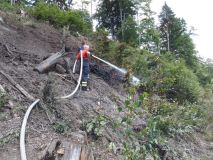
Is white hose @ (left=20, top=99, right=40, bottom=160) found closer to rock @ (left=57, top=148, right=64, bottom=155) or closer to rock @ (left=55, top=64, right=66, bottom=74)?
rock @ (left=57, top=148, right=64, bottom=155)

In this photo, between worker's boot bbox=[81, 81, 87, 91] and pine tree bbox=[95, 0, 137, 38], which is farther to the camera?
pine tree bbox=[95, 0, 137, 38]

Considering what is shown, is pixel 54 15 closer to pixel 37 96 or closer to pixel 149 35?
pixel 37 96

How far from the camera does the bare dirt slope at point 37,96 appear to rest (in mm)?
6637

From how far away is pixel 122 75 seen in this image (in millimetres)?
13883

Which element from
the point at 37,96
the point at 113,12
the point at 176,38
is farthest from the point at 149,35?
the point at 37,96

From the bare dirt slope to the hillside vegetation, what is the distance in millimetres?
220

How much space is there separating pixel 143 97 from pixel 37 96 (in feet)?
10.3

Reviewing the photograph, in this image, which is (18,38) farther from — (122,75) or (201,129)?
(201,129)

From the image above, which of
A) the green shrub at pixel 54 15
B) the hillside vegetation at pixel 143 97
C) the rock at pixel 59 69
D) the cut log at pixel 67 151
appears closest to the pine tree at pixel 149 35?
the hillside vegetation at pixel 143 97

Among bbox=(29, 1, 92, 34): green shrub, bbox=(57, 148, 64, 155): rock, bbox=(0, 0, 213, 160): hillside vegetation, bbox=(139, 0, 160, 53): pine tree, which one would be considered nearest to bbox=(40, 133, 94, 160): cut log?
bbox=(57, 148, 64, 155): rock

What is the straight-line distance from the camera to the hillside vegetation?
23.2 ft

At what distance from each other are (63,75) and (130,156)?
18.1 ft

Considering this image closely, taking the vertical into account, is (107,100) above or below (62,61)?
below

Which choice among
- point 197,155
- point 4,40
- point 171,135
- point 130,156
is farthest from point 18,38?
point 130,156
